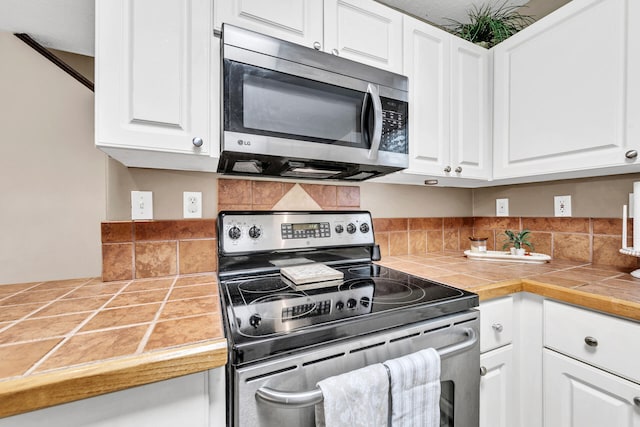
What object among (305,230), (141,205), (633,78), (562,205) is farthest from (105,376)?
(562,205)

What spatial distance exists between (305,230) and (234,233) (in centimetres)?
33

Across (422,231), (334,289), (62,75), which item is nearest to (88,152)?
(62,75)

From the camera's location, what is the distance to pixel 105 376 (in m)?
0.47

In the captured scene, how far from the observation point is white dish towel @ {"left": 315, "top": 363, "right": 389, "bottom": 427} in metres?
0.59

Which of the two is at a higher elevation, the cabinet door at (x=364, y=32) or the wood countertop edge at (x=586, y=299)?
the cabinet door at (x=364, y=32)

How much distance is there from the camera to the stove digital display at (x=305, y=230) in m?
1.25

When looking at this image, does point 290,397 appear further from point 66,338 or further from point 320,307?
point 66,338

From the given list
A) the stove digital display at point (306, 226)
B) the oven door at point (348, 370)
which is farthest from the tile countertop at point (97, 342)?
the stove digital display at point (306, 226)

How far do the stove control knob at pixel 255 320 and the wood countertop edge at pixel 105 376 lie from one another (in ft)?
0.38

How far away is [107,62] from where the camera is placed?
779 millimetres

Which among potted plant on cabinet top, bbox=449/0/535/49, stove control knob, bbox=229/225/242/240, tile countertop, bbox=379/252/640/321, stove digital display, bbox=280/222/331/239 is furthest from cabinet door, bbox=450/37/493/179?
stove control knob, bbox=229/225/242/240

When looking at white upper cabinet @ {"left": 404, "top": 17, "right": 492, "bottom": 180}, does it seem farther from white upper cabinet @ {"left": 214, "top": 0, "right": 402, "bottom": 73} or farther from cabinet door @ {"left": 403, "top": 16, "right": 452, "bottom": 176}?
white upper cabinet @ {"left": 214, "top": 0, "right": 402, "bottom": 73}

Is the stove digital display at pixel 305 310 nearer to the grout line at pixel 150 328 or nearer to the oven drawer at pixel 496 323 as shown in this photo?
the grout line at pixel 150 328

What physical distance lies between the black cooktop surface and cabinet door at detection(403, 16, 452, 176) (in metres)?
0.58
